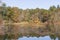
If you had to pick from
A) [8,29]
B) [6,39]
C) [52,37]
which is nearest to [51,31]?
[52,37]

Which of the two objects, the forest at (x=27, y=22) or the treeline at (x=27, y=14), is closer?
the forest at (x=27, y=22)

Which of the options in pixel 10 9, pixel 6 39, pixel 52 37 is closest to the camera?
pixel 6 39

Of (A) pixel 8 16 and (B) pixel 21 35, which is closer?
(B) pixel 21 35

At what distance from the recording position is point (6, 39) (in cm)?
1282

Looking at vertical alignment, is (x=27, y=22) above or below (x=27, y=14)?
below

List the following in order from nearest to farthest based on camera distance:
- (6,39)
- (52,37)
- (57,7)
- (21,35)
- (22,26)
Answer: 1. (6,39)
2. (52,37)
3. (21,35)
4. (22,26)
5. (57,7)

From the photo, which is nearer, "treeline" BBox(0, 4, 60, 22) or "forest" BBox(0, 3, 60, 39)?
"forest" BBox(0, 3, 60, 39)

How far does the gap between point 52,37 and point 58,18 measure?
5.62 m

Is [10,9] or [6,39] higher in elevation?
[10,9]

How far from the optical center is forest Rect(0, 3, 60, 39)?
15340 mm

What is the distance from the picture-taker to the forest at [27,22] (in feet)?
50.3

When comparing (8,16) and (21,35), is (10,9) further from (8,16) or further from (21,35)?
(21,35)

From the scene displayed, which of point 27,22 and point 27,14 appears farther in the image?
point 27,14

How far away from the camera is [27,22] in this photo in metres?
20.2
